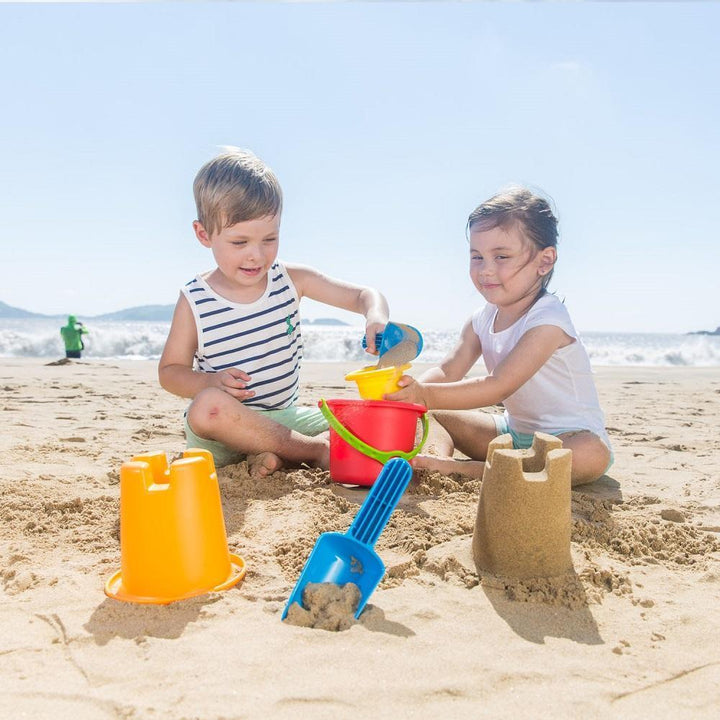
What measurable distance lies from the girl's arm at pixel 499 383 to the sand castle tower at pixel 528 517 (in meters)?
0.72

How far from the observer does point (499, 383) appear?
7.80 ft

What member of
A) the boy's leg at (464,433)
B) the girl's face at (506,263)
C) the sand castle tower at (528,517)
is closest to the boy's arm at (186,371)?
the boy's leg at (464,433)

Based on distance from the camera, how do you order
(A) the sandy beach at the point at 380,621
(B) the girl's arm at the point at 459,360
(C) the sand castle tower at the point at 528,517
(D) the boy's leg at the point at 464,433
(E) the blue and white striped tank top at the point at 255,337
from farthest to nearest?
(B) the girl's arm at the point at 459,360, (D) the boy's leg at the point at 464,433, (E) the blue and white striped tank top at the point at 255,337, (C) the sand castle tower at the point at 528,517, (A) the sandy beach at the point at 380,621

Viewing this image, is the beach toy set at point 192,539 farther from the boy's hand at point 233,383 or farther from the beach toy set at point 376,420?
the boy's hand at point 233,383

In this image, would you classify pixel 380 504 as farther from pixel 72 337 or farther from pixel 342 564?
pixel 72 337

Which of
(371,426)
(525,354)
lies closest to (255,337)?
(371,426)

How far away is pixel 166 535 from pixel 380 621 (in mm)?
488

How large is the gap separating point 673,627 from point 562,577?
Answer: 25 centimetres

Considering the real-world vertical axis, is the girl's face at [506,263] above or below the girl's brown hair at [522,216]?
below

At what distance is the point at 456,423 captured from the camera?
2.96 m

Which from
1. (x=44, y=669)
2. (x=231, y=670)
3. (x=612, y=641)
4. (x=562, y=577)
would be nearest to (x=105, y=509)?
(x=44, y=669)

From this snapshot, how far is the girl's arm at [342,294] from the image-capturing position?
267 centimetres

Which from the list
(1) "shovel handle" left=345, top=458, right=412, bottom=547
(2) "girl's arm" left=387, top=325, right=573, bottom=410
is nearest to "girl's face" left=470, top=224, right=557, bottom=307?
(2) "girl's arm" left=387, top=325, right=573, bottom=410

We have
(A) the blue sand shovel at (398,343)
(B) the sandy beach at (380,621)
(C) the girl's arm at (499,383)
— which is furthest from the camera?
(A) the blue sand shovel at (398,343)
